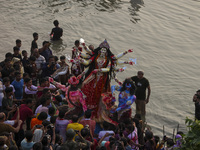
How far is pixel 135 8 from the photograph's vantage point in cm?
2448

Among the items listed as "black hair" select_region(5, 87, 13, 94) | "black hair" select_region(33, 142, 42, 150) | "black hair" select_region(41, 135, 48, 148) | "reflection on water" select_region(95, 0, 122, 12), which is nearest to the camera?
"black hair" select_region(33, 142, 42, 150)

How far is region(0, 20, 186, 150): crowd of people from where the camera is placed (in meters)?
8.40

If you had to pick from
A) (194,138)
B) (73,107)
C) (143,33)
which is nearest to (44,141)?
(194,138)

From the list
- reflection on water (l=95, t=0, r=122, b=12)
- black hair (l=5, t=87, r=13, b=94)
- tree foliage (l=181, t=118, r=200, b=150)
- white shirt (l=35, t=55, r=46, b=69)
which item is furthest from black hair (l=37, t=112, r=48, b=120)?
reflection on water (l=95, t=0, r=122, b=12)

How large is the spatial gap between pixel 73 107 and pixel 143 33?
11.1 m

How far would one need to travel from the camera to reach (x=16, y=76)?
1120 cm

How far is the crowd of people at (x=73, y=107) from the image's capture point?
8.40 meters

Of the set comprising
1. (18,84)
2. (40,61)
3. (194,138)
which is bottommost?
(194,138)

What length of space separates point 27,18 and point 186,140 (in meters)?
17.4

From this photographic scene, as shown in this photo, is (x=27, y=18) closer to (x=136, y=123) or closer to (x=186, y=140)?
(x=136, y=123)

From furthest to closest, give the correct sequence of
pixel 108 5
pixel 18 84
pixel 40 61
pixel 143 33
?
pixel 108 5 → pixel 143 33 → pixel 40 61 → pixel 18 84

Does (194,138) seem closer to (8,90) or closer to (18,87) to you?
(8,90)

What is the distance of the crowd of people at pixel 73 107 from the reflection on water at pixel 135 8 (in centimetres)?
1008

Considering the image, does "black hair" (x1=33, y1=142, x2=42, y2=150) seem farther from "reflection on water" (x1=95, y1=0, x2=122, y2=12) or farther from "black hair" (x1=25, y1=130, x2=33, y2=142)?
"reflection on water" (x1=95, y1=0, x2=122, y2=12)
